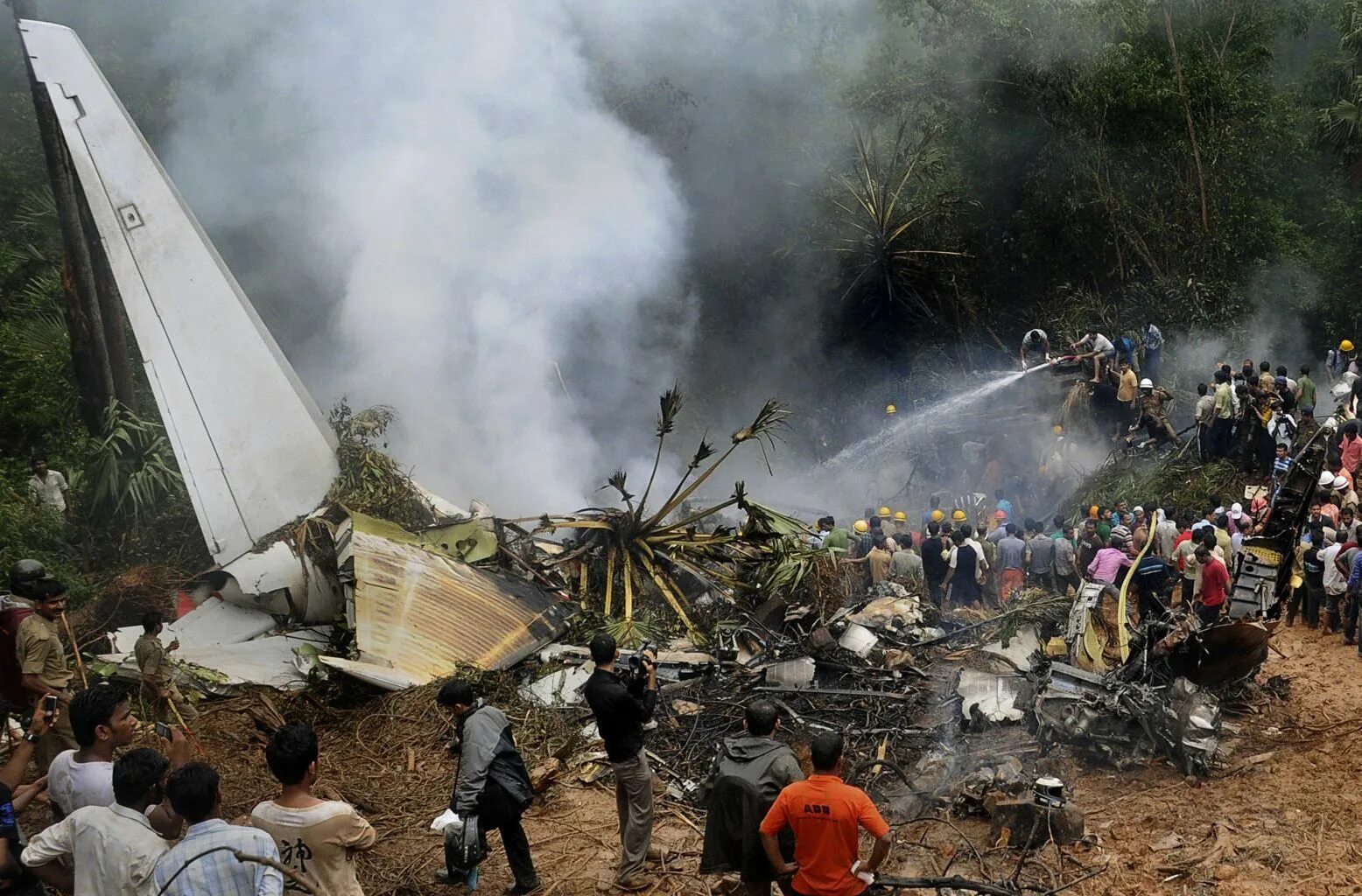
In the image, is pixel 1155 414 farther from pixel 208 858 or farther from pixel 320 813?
pixel 208 858

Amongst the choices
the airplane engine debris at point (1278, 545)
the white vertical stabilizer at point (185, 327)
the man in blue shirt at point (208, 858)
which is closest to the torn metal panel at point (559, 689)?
the white vertical stabilizer at point (185, 327)

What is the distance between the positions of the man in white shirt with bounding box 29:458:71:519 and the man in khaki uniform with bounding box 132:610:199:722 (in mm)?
5070

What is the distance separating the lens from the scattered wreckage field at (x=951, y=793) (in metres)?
6.25

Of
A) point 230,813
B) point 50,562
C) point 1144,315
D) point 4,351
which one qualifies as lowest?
point 230,813

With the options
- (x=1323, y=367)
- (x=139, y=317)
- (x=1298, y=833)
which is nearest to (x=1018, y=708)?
(x=1298, y=833)

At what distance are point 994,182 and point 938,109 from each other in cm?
181

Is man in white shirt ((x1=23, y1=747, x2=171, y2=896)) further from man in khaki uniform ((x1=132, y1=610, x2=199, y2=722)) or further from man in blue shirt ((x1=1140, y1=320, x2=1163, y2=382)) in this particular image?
man in blue shirt ((x1=1140, y1=320, x2=1163, y2=382))

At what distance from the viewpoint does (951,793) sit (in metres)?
7.06

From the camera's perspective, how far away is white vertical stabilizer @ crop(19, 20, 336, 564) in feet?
34.8

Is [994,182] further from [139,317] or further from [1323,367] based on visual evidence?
[139,317]

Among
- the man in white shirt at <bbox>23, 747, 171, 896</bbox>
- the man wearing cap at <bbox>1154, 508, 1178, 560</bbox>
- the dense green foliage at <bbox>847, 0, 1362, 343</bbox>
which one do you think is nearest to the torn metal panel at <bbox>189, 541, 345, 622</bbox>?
the man in white shirt at <bbox>23, 747, 171, 896</bbox>

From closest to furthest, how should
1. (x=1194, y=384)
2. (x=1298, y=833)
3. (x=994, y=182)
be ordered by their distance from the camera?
(x=1298, y=833) → (x=1194, y=384) → (x=994, y=182)

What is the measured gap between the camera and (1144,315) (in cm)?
2008

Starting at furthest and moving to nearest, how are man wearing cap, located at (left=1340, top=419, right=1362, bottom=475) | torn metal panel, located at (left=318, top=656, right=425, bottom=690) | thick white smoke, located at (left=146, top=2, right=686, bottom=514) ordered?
thick white smoke, located at (left=146, top=2, right=686, bottom=514)
man wearing cap, located at (left=1340, top=419, right=1362, bottom=475)
torn metal panel, located at (left=318, top=656, right=425, bottom=690)
